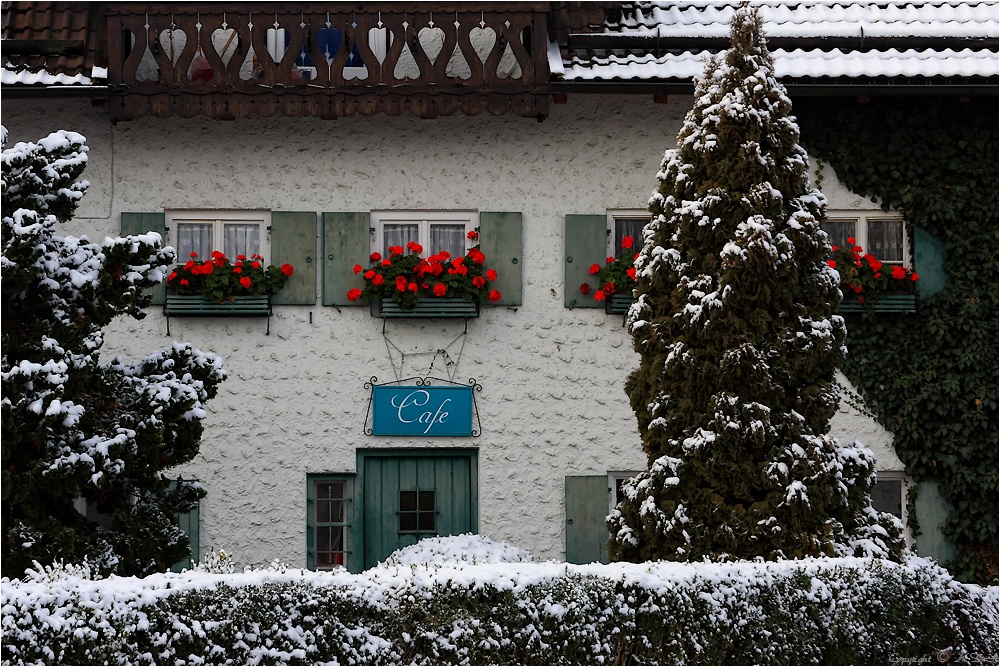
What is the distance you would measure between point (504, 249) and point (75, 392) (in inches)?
175

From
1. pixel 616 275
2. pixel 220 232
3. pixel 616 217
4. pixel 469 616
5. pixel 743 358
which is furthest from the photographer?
pixel 616 217

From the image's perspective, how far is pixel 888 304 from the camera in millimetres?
11016

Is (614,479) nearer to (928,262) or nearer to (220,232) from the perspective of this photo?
(928,262)

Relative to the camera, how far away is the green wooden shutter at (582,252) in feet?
36.4

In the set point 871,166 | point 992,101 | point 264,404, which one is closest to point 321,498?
point 264,404

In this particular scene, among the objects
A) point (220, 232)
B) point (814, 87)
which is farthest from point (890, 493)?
point (220, 232)

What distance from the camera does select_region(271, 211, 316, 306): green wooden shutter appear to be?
1103 centimetres

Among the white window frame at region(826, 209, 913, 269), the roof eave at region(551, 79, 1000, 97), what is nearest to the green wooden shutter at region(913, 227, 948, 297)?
the white window frame at region(826, 209, 913, 269)

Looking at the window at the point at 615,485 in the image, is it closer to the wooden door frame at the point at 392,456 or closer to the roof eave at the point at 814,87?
the wooden door frame at the point at 392,456

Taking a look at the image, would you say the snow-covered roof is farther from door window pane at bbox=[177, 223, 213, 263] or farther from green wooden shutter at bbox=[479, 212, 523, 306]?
door window pane at bbox=[177, 223, 213, 263]

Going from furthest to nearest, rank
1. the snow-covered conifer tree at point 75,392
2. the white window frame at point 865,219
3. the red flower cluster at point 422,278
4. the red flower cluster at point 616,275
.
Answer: the white window frame at point 865,219 < the red flower cluster at point 616,275 < the red flower cluster at point 422,278 < the snow-covered conifer tree at point 75,392

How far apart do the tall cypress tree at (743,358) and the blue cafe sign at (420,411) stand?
250cm

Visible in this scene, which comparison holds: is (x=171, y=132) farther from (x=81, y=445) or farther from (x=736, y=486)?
(x=736, y=486)

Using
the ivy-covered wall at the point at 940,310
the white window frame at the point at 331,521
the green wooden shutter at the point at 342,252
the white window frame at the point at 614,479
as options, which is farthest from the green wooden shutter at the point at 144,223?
the ivy-covered wall at the point at 940,310
